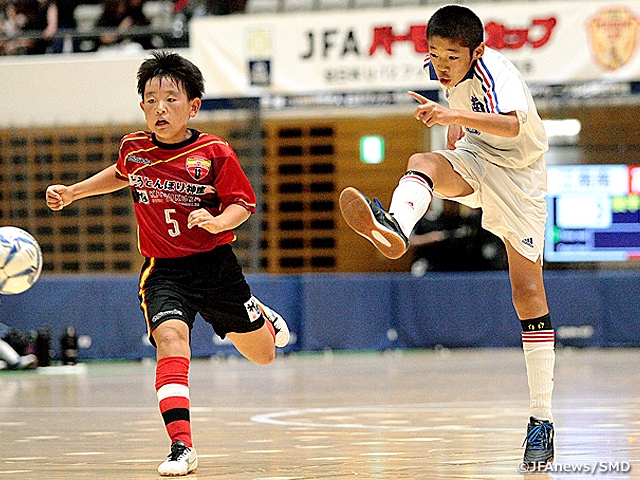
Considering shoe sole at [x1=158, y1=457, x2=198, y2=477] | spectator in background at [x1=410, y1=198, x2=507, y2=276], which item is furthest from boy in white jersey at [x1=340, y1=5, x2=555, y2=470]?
spectator in background at [x1=410, y1=198, x2=507, y2=276]

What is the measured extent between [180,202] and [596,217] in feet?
33.7

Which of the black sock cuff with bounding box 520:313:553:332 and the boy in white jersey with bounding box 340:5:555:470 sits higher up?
the boy in white jersey with bounding box 340:5:555:470

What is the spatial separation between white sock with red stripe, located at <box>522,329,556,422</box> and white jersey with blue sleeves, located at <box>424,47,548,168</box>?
2.49ft

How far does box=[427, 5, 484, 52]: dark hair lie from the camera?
4.60 meters

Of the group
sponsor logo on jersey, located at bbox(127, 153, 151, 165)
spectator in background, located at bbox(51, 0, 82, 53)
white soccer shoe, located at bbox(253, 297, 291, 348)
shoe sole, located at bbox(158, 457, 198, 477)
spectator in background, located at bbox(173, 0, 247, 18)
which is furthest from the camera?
spectator in background, located at bbox(51, 0, 82, 53)

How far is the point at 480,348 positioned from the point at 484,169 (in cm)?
879

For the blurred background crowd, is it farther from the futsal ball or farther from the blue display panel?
the futsal ball

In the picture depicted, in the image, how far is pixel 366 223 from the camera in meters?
4.24

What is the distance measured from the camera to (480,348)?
1345cm

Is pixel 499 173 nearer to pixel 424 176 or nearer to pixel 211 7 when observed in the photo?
pixel 424 176

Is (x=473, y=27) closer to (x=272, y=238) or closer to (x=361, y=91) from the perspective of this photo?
(x=361, y=91)

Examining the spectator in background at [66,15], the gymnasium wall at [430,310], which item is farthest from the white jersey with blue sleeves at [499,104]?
the spectator in background at [66,15]

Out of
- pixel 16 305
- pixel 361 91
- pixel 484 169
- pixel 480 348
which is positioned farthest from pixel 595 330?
pixel 484 169

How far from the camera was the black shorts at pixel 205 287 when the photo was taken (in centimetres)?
497
